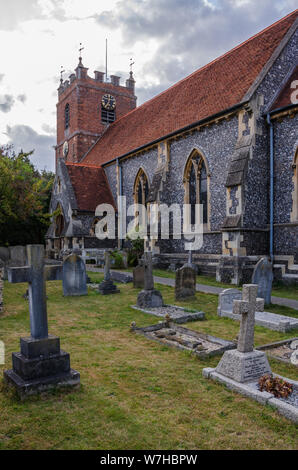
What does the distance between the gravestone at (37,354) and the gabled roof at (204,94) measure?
1124 cm

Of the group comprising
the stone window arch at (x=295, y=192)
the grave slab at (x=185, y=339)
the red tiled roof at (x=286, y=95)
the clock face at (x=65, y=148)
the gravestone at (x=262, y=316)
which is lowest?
the grave slab at (x=185, y=339)

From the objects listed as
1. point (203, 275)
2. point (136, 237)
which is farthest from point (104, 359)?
point (136, 237)

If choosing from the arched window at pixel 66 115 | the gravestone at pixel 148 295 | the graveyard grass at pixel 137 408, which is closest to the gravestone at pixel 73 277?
the gravestone at pixel 148 295

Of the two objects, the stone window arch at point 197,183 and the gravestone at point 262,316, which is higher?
the stone window arch at point 197,183

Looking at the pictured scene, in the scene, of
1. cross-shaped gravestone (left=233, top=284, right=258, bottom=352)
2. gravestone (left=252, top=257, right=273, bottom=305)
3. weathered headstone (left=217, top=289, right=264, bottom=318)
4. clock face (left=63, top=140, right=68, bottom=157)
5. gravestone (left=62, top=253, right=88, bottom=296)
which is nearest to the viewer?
cross-shaped gravestone (left=233, top=284, right=258, bottom=352)

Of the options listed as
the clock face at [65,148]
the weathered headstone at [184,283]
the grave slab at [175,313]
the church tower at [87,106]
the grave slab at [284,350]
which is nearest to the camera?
the grave slab at [284,350]

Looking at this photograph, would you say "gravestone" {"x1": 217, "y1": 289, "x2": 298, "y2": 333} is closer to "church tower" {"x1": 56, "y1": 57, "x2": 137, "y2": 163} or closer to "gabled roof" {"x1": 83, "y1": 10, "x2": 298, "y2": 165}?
"gabled roof" {"x1": 83, "y1": 10, "x2": 298, "y2": 165}

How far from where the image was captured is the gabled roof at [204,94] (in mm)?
14000

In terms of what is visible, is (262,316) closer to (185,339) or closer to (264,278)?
(264,278)

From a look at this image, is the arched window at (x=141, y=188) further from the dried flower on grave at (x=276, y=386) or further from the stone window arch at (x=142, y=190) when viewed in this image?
the dried flower on grave at (x=276, y=386)

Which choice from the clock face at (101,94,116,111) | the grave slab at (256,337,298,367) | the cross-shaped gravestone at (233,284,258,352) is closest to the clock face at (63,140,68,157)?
the clock face at (101,94,116,111)

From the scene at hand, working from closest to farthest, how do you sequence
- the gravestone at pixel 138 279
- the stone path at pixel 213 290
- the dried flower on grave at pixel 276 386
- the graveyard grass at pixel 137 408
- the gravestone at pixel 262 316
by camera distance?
the graveyard grass at pixel 137 408 < the dried flower on grave at pixel 276 386 < the gravestone at pixel 262 316 < the stone path at pixel 213 290 < the gravestone at pixel 138 279

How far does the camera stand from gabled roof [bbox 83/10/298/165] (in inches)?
551

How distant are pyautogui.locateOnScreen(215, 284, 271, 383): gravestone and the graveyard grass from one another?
23 cm
